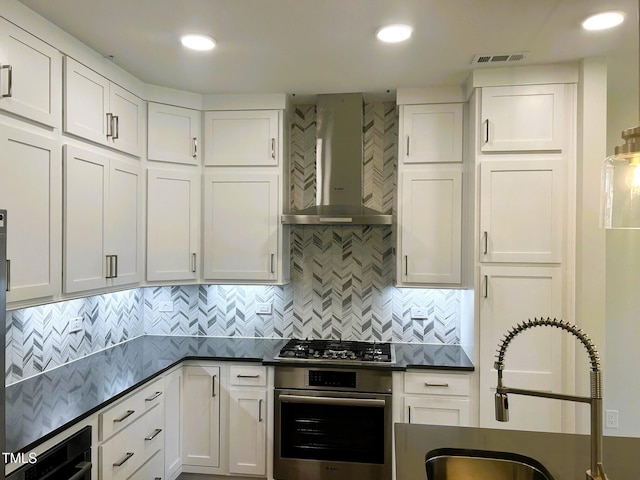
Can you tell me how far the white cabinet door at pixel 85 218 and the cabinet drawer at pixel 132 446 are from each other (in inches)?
29.8

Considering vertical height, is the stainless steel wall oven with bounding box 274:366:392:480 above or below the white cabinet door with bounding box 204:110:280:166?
below

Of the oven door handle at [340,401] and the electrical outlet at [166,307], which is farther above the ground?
the electrical outlet at [166,307]

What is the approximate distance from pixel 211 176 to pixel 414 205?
1419 mm

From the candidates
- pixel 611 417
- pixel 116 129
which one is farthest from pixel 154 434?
pixel 611 417

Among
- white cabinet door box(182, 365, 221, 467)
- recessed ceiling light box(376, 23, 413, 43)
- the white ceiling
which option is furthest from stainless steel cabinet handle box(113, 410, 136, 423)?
recessed ceiling light box(376, 23, 413, 43)

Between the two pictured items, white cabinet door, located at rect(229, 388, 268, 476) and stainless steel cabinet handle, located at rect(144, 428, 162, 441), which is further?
white cabinet door, located at rect(229, 388, 268, 476)

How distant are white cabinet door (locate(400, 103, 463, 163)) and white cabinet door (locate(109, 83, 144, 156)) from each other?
1714 mm

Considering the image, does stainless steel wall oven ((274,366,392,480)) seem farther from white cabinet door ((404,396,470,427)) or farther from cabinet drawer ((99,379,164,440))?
cabinet drawer ((99,379,164,440))

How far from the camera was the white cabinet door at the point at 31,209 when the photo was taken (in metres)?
1.79

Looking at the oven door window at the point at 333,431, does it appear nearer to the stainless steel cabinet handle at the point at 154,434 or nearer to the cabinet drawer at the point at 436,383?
the cabinet drawer at the point at 436,383

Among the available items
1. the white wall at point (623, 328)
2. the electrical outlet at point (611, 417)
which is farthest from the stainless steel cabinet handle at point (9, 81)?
the electrical outlet at point (611, 417)

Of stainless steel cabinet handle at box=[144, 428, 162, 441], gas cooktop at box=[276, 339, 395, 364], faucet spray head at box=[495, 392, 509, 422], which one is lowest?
stainless steel cabinet handle at box=[144, 428, 162, 441]

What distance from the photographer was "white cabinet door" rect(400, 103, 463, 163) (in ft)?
9.46

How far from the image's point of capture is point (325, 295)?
333cm
